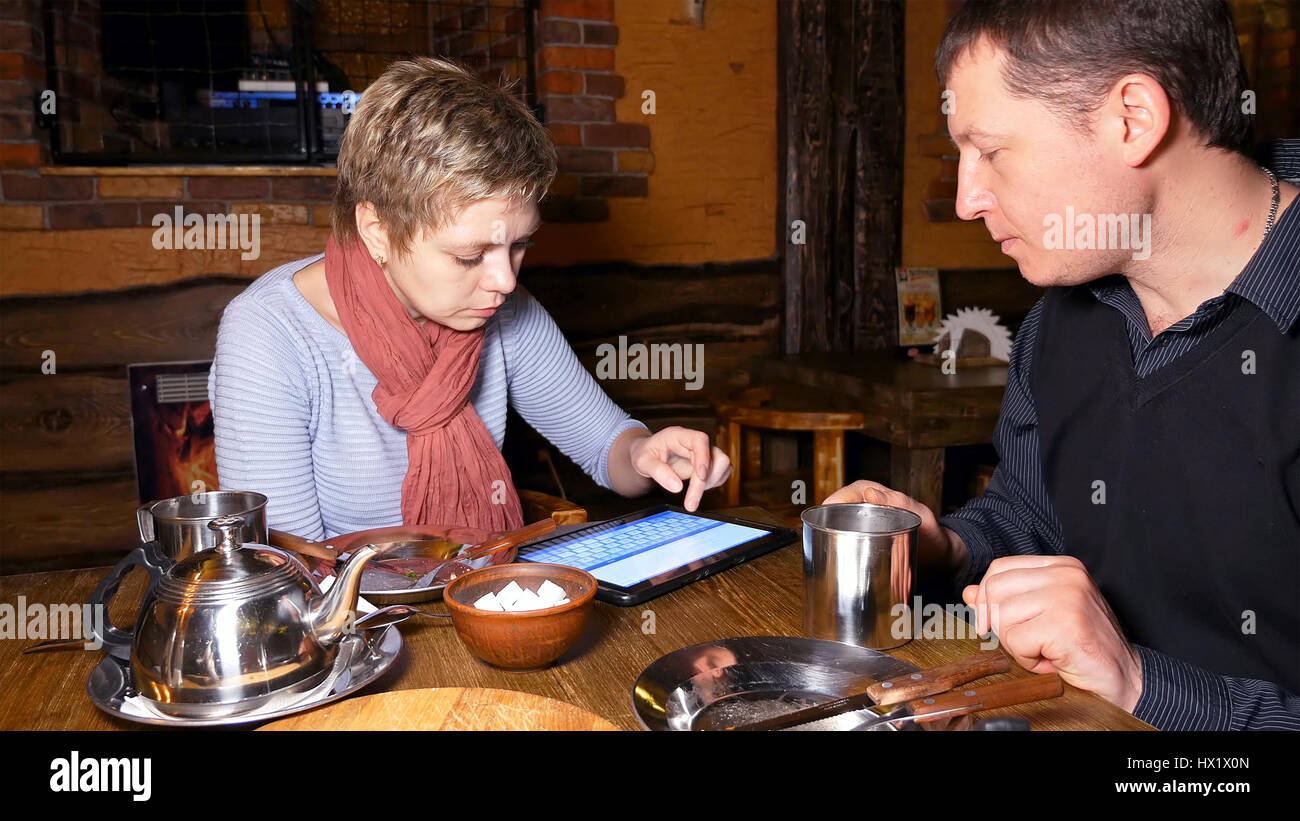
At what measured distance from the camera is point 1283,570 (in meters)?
1.23

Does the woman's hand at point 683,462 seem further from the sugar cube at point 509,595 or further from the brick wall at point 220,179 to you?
the brick wall at point 220,179

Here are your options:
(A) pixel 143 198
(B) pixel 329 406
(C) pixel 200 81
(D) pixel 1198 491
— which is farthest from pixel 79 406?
(D) pixel 1198 491

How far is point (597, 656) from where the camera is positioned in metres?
1.08

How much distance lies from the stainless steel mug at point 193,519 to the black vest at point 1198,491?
1.13m

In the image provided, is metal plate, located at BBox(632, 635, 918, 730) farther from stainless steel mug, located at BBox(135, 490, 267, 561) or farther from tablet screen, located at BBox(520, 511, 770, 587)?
stainless steel mug, located at BBox(135, 490, 267, 561)

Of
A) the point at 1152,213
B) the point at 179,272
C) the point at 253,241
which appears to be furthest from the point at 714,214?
the point at 1152,213

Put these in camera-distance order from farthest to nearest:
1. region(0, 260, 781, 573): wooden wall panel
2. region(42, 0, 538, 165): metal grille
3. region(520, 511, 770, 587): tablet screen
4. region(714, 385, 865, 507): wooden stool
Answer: region(42, 0, 538, 165): metal grille < region(0, 260, 781, 573): wooden wall panel < region(714, 385, 865, 507): wooden stool < region(520, 511, 770, 587): tablet screen

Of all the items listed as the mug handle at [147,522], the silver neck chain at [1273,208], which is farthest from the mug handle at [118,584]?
the silver neck chain at [1273,208]

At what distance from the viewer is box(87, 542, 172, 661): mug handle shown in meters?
0.95

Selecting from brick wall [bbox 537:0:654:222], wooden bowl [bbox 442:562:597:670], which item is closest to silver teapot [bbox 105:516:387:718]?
wooden bowl [bbox 442:562:597:670]

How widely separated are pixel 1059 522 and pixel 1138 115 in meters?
0.63

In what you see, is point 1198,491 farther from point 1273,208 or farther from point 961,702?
point 961,702

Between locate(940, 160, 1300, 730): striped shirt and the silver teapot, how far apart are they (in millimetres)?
833
